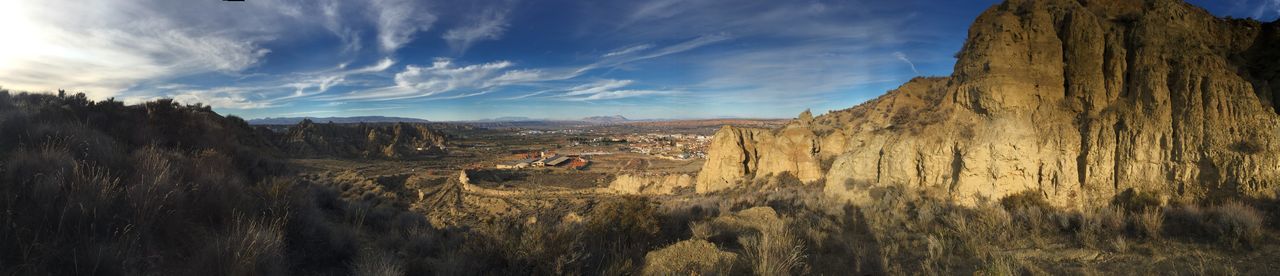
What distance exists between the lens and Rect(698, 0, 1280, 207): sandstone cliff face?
8078mm

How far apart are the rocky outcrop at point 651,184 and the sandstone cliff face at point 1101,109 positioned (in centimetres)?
1781

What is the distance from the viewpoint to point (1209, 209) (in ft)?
23.9

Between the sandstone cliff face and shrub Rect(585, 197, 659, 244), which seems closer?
shrub Rect(585, 197, 659, 244)

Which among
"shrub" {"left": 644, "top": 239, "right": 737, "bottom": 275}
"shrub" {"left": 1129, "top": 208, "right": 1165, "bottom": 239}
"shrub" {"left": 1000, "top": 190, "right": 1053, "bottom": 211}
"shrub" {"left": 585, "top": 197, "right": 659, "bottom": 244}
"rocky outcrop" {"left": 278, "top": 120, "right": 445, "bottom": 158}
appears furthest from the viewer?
"rocky outcrop" {"left": 278, "top": 120, "right": 445, "bottom": 158}

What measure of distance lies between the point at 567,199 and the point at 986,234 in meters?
23.6

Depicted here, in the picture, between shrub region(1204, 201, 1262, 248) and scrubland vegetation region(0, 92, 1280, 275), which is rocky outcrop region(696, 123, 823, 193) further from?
shrub region(1204, 201, 1262, 248)

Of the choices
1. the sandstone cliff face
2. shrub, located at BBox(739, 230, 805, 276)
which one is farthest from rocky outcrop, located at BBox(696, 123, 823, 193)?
shrub, located at BBox(739, 230, 805, 276)

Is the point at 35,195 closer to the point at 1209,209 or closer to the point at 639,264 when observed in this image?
the point at 639,264

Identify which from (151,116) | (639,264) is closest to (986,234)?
(639,264)

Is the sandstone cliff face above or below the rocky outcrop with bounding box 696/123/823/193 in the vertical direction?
above

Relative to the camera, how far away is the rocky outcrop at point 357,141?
64.5 m

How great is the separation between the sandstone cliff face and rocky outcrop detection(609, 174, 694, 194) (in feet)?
58.4

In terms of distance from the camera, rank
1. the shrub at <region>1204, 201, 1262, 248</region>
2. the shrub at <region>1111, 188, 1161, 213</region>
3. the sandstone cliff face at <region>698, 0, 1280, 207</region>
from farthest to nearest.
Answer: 1. the shrub at <region>1111, 188, 1161, 213</region>
2. the sandstone cliff face at <region>698, 0, 1280, 207</region>
3. the shrub at <region>1204, 201, 1262, 248</region>

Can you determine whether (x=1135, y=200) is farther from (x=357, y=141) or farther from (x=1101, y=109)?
(x=357, y=141)
